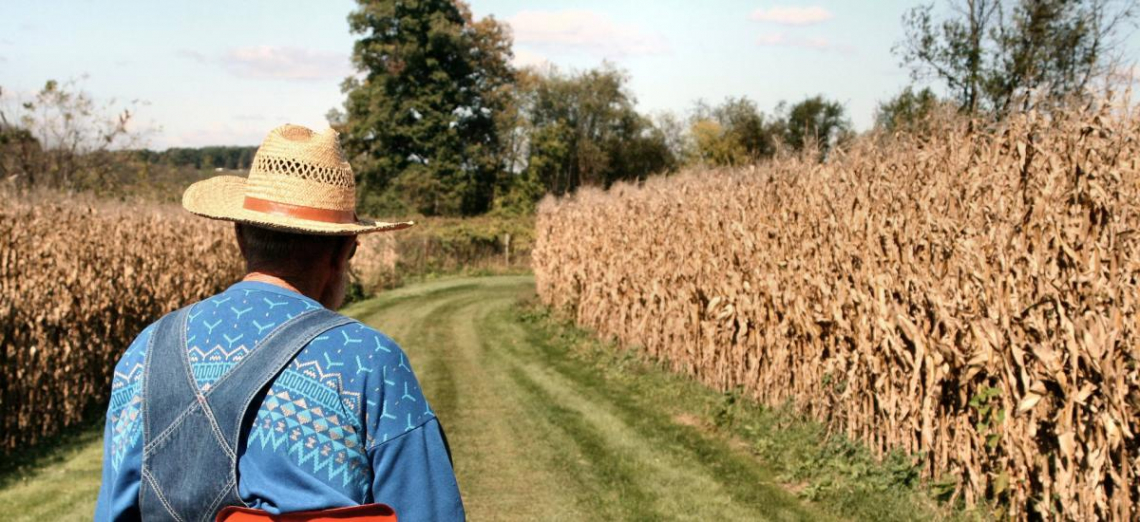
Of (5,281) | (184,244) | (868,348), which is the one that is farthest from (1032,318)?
(184,244)

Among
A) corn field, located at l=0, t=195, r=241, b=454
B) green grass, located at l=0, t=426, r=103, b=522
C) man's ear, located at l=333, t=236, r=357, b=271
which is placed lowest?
green grass, located at l=0, t=426, r=103, b=522

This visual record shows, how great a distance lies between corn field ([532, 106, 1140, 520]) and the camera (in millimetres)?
5445

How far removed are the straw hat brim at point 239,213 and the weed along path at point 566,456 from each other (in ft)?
17.3

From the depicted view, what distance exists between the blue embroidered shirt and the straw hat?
284 mm

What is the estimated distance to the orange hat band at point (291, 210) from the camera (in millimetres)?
2518

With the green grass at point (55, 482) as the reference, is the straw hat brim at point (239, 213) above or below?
above

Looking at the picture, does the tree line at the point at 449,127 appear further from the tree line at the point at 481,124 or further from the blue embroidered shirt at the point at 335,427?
the blue embroidered shirt at the point at 335,427

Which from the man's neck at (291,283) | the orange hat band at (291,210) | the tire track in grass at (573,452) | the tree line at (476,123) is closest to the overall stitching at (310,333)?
the man's neck at (291,283)

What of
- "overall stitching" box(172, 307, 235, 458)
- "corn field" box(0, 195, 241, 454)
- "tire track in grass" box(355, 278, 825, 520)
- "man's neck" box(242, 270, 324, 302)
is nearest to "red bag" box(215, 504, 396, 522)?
"overall stitching" box(172, 307, 235, 458)

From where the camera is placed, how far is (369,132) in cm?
5384

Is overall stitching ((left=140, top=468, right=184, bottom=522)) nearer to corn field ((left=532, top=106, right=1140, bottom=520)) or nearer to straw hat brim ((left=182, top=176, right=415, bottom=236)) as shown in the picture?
straw hat brim ((left=182, top=176, right=415, bottom=236))

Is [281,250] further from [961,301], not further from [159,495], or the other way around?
[961,301]

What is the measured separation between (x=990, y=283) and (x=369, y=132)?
165 ft

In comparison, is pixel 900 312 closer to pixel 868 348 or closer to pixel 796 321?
pixel 868 348
